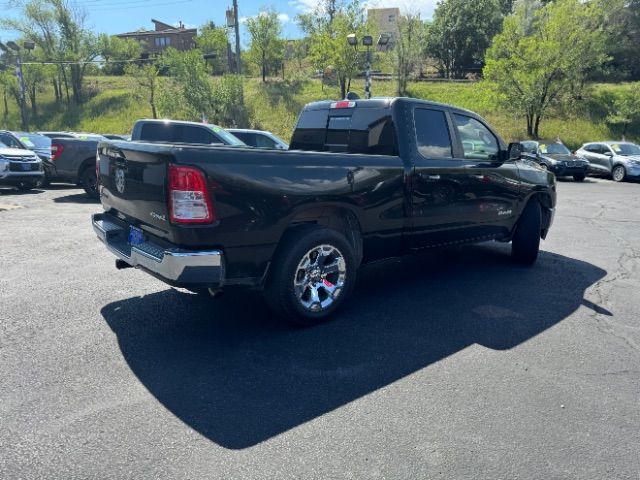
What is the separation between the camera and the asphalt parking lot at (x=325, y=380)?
2.58m

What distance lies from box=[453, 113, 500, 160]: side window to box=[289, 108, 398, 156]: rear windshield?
42.9 inches

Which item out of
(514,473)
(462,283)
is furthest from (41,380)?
(462,283)

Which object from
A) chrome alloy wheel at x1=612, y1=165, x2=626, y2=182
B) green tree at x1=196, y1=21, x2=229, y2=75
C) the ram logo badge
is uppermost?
green tree at x1=196, y1=21, x2=229, y2=75

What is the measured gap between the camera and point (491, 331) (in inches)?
169

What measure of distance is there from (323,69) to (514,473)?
3979cm

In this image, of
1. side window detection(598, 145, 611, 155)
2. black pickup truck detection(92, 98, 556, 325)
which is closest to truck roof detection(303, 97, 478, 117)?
black pickup truck detection(92, 98, 556, 325)

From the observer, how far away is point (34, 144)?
611 inches

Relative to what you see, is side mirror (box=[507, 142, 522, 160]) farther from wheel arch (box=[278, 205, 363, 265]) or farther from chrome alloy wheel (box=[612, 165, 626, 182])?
chrome alloy wheel (box=[612, 165, 626, 182])

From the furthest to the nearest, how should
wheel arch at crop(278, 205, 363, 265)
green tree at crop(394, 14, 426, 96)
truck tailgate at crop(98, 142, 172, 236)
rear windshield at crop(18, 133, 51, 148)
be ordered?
green tree at crop(394, 14, 426, 96) < rear windshield at crop(18, 133, 51, 148) < wheel arch at crop(278, 205, 363, 265) < truck tailgate at crop(98, 142, 172, 236)

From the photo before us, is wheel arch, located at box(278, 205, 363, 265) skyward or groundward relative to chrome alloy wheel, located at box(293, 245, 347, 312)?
skyward

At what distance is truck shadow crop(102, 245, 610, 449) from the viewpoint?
3.07 metres

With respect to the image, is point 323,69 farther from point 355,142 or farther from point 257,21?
point 355,142

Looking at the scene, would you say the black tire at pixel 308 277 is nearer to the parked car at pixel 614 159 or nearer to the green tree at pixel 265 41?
the parked car at pixel 614 159

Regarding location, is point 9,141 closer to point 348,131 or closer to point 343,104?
point 343,104
